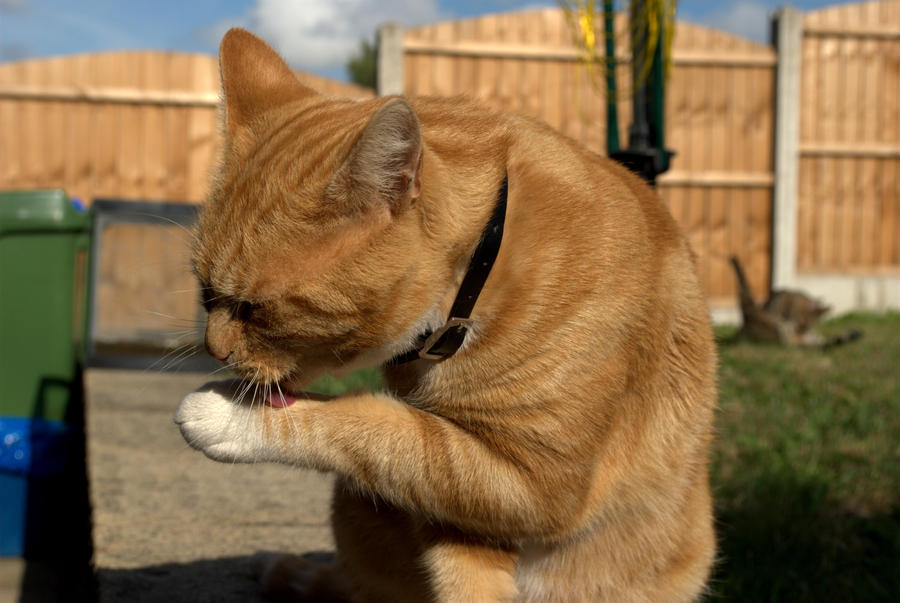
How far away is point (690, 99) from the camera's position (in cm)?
923

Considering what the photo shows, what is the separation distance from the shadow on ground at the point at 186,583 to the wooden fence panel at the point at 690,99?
23.4 feet

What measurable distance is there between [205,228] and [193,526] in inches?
57.5

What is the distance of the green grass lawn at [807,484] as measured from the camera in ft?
8.96

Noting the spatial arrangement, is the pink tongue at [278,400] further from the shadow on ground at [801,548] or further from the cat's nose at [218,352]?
the shadow on ground at [801,548]

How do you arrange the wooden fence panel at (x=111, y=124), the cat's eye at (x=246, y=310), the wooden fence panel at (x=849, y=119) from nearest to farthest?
the cat's eye at (x=246, y=310) < the wooden fence panel at (x=111, y=124) < the wooden fence panel at (x=849, y=119)

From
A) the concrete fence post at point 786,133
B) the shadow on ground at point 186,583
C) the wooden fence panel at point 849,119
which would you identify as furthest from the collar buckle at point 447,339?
the wooden fence panel at point 849,119

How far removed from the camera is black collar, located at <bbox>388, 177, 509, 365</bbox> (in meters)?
1.58

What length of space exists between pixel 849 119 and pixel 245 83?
29.7 ft

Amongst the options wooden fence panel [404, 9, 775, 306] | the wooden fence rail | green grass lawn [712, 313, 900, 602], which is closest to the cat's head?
green grass lawn [712, 313, 900, 602]

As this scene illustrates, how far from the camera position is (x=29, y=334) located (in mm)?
3773

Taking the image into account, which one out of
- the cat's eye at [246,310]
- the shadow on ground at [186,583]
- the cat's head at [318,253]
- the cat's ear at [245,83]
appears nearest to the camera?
the cat's head at [318,253]

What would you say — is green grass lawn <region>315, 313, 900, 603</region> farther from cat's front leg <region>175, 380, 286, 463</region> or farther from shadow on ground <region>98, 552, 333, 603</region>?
cat's front leg <region>175, 380, 286, 463</region>

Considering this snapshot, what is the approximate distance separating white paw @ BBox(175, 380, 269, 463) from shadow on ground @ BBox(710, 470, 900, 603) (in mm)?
1502

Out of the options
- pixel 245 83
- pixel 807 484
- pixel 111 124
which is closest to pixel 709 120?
pixel 111 124
